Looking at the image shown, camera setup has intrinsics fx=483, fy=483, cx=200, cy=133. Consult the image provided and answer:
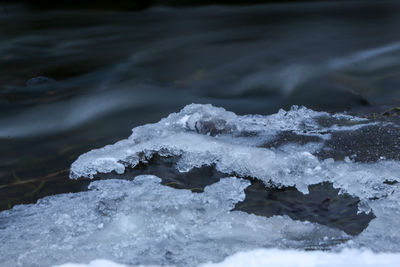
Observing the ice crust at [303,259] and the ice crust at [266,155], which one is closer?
the ice crust at [303,259]

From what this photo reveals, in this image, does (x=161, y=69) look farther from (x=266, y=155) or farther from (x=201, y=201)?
(x=201, y=201)

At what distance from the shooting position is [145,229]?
6.36 ft

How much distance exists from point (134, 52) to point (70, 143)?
186cm

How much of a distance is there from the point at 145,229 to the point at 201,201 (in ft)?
0.97

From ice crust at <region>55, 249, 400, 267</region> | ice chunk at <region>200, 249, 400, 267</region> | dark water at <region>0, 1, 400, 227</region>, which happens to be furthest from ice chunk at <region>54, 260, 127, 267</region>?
dark water at <region>0, 1, 400, 227</region>

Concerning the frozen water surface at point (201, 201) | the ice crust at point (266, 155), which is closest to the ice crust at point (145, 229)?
the frozen water surface at point (201, 201)

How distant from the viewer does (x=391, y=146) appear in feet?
8.01

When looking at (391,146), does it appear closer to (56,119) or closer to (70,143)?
(70,143)

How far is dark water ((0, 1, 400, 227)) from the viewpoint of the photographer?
298 cm

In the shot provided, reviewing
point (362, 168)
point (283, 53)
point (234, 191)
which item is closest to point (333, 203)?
point (362, 168)

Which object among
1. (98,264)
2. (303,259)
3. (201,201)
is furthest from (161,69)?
(303,259)

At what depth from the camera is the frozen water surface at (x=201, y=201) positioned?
1.83m

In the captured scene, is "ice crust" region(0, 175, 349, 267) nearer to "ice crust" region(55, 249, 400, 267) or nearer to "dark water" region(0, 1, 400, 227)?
"ice crust" region(55, 249, 400, 267)

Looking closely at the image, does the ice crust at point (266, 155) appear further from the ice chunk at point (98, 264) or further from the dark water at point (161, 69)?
the ice chunk at point (98, 264)
